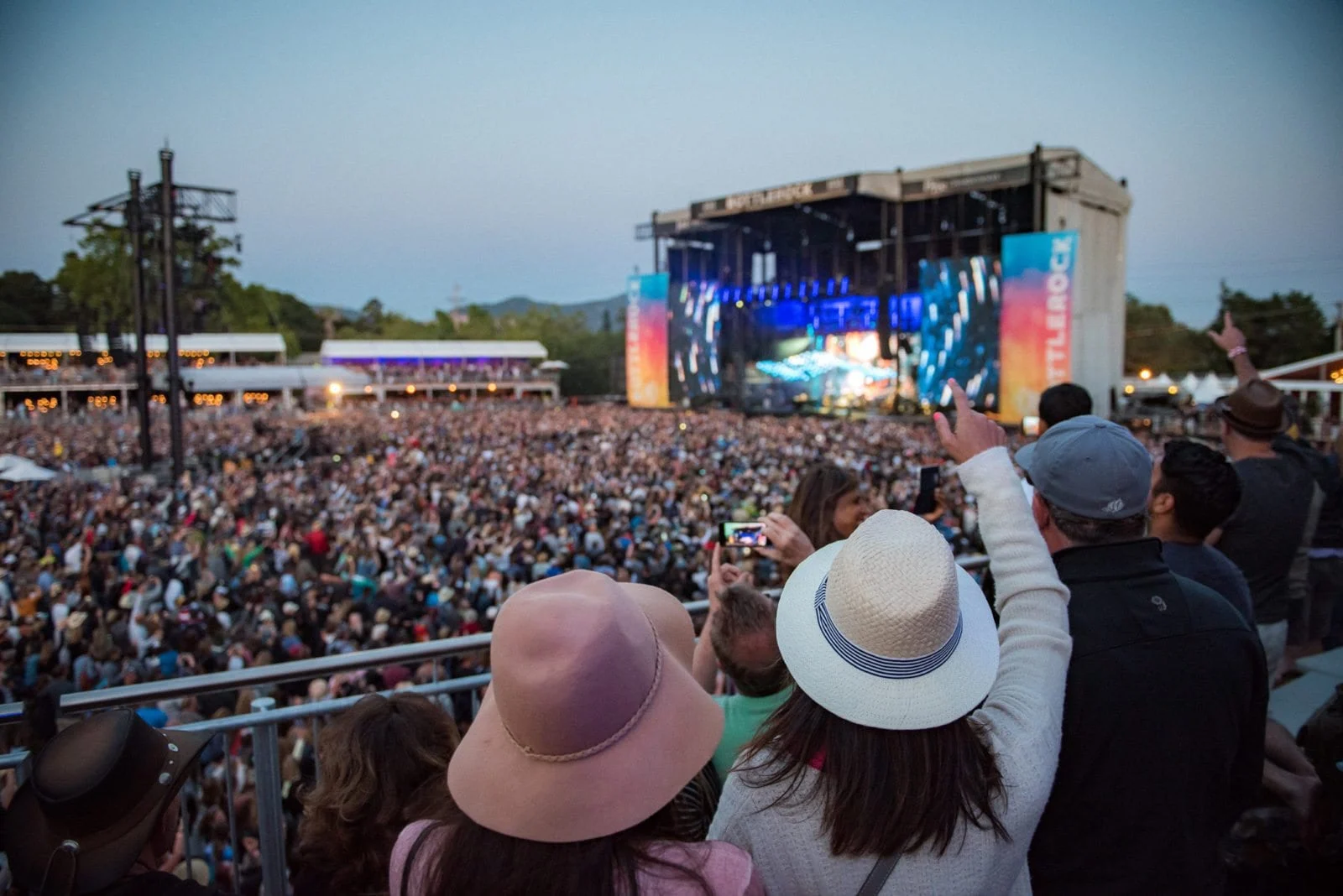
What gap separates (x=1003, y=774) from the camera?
3.96 feet

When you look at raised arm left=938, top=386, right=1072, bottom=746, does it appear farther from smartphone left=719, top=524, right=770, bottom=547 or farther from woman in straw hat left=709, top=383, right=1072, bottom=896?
smartphone left=719, top=524, right=770, bottom=547

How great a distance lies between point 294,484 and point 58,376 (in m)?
46.7

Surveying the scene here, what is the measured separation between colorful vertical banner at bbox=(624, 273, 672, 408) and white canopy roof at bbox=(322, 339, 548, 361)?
28118 mm

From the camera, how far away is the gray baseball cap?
1.55 metres

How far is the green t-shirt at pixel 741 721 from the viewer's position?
1.92m

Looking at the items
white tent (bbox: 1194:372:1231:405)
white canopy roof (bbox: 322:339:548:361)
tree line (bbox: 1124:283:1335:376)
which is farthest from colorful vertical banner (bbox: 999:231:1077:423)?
white canopy roof (bbox: 322:339:548:361)

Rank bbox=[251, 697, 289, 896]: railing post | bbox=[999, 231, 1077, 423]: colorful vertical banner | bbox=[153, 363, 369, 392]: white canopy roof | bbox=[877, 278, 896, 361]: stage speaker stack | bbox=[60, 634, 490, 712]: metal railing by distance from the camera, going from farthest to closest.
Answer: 1. bbox=[153, 363, 369, 392]: white canopy roof
2. bbox=[877, 278, 896, 361]: stage speaker stack
3. bbox=[999, 231, 1077, 423]: colorful vertical banner
4. bbox=[251, 697, 289, 896]: railing post
5. bbox=[60, 634, 490, 712]: metal railing

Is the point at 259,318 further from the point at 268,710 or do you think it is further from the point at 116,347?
the point at 268,710

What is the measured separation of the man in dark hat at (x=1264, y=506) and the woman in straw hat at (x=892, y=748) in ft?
6.75

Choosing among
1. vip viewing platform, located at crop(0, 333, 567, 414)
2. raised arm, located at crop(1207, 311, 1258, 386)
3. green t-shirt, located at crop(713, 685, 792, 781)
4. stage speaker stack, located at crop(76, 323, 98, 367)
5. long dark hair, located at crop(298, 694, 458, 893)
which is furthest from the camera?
vip viewing platform, located at crop(0, 333, 567, 414)

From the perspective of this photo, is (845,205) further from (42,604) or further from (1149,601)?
(1149,601)

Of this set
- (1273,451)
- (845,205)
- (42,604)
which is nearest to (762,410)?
(845,205)

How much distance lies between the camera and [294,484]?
1503 centimetres

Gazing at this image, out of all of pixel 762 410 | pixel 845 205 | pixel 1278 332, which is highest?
pixel 845 205
